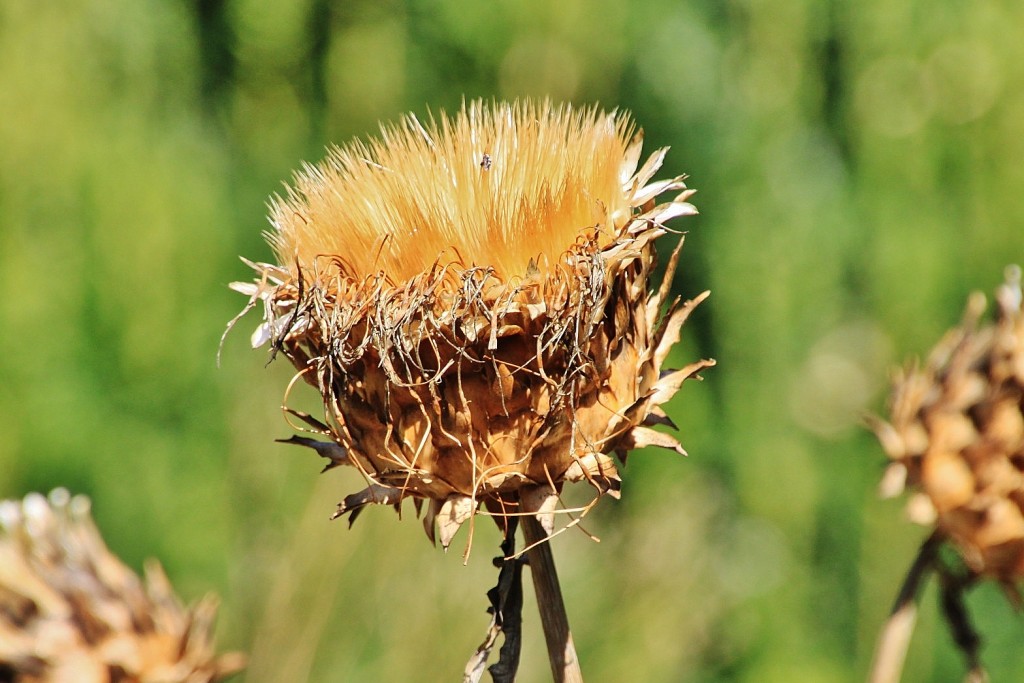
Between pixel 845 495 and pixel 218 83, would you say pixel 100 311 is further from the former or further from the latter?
pixel 845 495

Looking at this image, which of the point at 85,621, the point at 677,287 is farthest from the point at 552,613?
the point at 677,287

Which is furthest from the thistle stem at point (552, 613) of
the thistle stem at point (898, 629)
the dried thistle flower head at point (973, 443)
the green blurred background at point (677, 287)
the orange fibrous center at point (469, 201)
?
the green blurred background at point (677, 287)

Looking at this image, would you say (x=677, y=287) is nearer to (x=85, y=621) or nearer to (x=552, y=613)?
(x=85, y=621)

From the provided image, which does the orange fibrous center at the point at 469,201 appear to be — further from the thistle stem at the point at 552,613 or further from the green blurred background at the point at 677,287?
the green blurred background at the point at 677,287

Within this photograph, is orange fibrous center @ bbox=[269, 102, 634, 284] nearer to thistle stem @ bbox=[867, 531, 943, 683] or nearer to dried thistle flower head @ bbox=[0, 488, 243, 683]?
thistle stem @ bbox=[867, 531, 943, 683]

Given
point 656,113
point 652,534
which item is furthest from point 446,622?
point 656,113

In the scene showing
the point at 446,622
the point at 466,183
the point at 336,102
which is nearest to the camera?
the point at 466,183

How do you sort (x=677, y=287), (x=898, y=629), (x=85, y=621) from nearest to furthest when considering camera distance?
(x=898, y=629), (x=85, y=621), (x=677, y=287)
